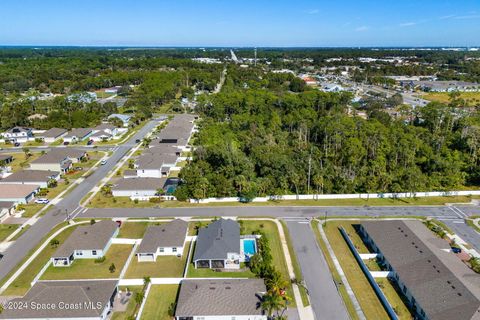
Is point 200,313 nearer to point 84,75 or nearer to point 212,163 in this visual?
point 212,163

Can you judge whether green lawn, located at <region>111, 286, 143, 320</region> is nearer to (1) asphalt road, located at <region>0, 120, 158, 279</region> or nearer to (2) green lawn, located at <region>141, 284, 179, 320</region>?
(2) green lawn, located at <region>141, 284, 179, 320</region>

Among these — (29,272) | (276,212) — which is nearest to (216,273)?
(276,212)

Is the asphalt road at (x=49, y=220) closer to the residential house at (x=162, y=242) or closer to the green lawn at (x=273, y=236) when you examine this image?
the residential house at (x=162, y=242)

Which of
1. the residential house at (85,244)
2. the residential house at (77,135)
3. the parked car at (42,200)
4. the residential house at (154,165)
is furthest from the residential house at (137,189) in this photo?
the residential house at (77,135)

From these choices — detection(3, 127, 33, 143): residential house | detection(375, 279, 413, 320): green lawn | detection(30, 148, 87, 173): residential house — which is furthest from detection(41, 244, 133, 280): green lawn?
detection(3, 127, 33, 143): residential house

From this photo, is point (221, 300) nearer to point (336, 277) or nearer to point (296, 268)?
point (296, 268)

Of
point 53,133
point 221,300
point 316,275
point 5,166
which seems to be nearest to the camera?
point 221,300
